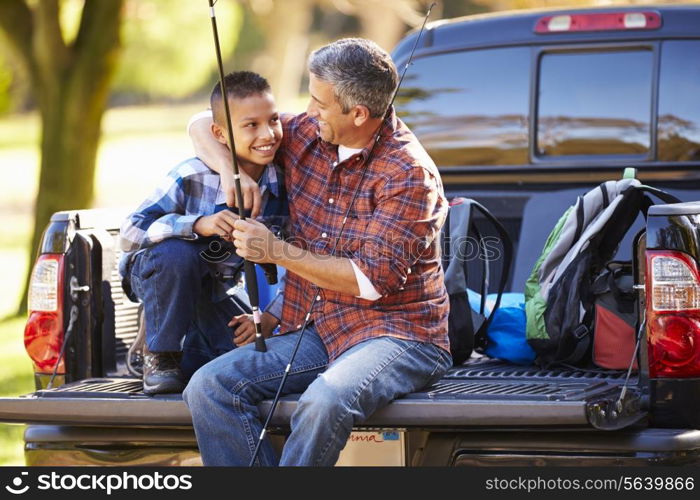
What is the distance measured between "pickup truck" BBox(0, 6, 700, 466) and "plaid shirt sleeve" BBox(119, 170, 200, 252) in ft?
1.20

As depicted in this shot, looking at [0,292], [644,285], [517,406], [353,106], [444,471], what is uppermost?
[353,106]

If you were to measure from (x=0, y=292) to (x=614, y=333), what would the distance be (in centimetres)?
1063

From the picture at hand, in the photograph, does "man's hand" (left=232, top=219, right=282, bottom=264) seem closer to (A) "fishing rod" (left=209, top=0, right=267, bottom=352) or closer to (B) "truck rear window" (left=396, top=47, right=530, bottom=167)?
Result: (A) "fishing rod" (left=209, top=0, right=267, bottom=352)

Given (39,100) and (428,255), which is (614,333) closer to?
(428,255)

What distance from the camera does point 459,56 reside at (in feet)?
18.1

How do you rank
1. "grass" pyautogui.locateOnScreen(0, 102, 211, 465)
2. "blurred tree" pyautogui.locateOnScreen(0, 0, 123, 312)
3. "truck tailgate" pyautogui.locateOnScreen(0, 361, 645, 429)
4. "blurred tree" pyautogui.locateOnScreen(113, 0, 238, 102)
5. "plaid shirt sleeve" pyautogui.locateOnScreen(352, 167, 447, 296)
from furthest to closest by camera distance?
"blurred tree" pyautogui.locateOnScreen(113, 0, 238, 102) < "blurred tree" pyautogui.locateOnScreen(0, 0, 123, 312) < "grass" pyautogui.locateOnScreen(0, 102, 211, 465) < "plaid shirt sleeve" pyautogui.locateOnScreen(352, 167, 447, 296) < "truck tailgate" pyautogui.locateOnScreen(0, 361, 645, 429)

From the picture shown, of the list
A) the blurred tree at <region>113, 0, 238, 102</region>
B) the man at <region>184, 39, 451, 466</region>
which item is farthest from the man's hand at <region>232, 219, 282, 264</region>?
the blurred tree at <region>113, 0, 238, 102</region>

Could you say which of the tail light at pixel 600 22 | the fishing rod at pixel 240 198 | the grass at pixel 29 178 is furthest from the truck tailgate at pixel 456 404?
the tail light at pixel 600 22

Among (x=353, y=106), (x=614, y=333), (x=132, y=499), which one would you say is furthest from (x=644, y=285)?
(x=132, y=499)

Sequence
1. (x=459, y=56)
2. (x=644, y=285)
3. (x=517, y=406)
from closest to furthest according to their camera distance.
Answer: (x=517, y=406), (x=644, y=285), (x=459, y=56)

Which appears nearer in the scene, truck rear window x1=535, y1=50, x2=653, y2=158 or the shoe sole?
the shoe sole

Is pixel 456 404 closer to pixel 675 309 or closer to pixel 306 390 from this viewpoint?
pixel 306 390

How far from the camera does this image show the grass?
330 inches

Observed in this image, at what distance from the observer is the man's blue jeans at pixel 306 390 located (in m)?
3.47
